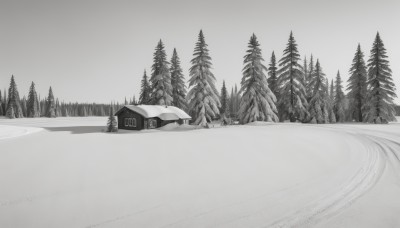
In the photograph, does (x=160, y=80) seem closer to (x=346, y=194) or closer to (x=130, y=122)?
(x=130, y=122)

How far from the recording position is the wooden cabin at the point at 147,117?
3075 cm

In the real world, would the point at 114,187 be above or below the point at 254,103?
below

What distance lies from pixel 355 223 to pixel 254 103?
27484mm

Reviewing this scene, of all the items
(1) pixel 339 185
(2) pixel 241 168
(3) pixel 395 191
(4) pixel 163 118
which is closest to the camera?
(3) pixel 395 191

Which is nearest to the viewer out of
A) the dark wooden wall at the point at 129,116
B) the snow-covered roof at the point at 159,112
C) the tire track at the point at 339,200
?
the tire track at the point at 339,200

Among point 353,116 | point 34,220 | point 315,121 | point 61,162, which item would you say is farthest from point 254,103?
point 34,220

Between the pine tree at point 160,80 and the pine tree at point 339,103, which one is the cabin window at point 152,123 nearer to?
the pine tree at point 160,80

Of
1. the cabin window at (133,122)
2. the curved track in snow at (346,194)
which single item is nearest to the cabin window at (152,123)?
the cabin window at (133,122)

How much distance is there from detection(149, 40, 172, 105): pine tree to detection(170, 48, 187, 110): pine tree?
322cm

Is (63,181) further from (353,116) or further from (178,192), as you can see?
(353,116)

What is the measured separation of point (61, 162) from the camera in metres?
10.7

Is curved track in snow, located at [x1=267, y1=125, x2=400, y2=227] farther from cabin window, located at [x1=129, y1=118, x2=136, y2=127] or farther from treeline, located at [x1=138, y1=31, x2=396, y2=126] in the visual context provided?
cabin window, located at [x1=129, y1=118, x2=136, y2=127]

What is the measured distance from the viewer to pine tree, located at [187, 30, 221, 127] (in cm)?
3077

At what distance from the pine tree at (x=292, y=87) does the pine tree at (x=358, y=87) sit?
28.0ft
